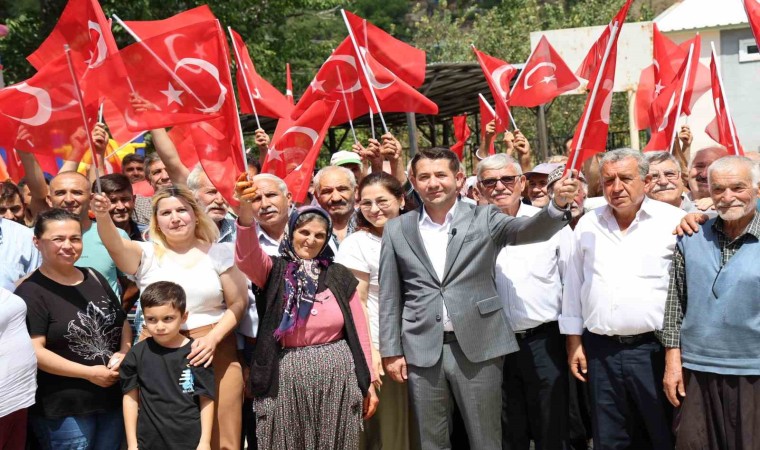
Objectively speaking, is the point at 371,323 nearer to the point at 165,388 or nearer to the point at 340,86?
the point at 165,388

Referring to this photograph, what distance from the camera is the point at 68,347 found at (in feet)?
17.4

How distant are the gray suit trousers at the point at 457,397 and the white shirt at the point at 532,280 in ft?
1.60

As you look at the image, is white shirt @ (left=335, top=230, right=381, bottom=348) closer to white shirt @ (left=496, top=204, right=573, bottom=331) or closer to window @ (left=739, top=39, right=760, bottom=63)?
white shirt @ (left=496, top=204, right=573, bottom=331)

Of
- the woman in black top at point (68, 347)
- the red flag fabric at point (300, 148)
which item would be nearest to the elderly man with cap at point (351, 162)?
the red flag fabric at point (300, 148)

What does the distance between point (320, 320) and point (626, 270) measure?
178 cm

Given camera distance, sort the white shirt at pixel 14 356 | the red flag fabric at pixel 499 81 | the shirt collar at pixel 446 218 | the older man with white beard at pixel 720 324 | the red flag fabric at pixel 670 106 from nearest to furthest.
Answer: the older man with white beard at pixel 720 324 < the white shirt at pixel 14 356 < the shirt collar at pixel 446 218 < the red flag fabric at pixel 670 106 < the red flag fabric at pixel 499 81

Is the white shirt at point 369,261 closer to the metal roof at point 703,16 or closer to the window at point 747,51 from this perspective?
the metal roof at point 703,16

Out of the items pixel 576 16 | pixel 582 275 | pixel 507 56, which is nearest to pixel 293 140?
pixel 582 275

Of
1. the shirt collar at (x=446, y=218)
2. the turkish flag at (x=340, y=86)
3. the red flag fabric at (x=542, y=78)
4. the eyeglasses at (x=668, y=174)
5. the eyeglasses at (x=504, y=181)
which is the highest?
the turkish flag at (x=340, y=86)

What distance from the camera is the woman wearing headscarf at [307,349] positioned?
530 cm

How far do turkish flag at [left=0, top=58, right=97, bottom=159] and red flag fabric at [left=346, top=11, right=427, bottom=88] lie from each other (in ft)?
8.35

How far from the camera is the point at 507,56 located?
108 feet

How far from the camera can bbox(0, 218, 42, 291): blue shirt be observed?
18.8 ft

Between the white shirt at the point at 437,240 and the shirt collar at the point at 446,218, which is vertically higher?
the shirt collar at the point at 446,218
